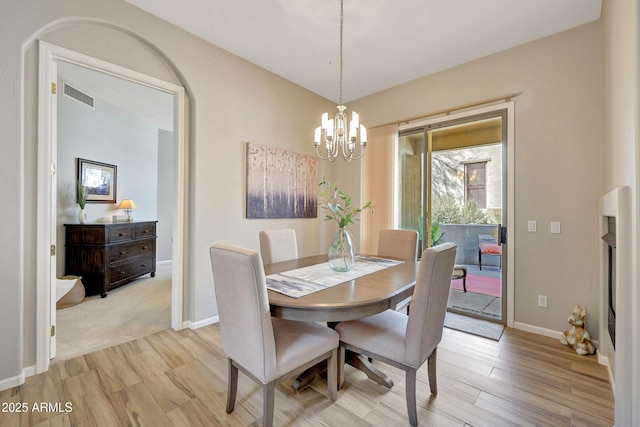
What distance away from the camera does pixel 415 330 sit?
1396 millimetres

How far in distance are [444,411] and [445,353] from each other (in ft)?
2.47

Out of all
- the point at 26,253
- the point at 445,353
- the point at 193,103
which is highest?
the point at 193,103

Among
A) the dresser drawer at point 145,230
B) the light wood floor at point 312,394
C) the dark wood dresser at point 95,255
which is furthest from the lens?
the dresser drawer at point 145,230

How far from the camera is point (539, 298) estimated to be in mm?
2568

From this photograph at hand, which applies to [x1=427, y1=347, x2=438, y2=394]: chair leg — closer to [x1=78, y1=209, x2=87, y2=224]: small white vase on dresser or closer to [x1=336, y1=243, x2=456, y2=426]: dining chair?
[x1=336, y1=243, x2=456, y2=426]: dining chair

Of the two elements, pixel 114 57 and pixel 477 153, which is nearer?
pixel 114 57

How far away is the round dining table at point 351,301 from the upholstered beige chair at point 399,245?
0.74 meters

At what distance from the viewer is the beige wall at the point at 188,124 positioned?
1767mm

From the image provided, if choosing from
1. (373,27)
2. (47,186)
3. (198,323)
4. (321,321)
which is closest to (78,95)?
(47,186)

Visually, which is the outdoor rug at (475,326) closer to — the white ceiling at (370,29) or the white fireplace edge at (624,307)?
the white fireplace edge at (624,307)

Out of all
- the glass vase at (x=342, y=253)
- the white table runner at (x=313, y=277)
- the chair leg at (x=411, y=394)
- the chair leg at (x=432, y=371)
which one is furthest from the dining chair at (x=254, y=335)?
the chair leg at (x=432, y=371)

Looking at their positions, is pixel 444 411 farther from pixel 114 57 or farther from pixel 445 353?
pixel 114 57

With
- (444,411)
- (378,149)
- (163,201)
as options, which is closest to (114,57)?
(378,149)

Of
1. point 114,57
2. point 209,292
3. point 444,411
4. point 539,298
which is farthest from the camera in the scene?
point 209,292
